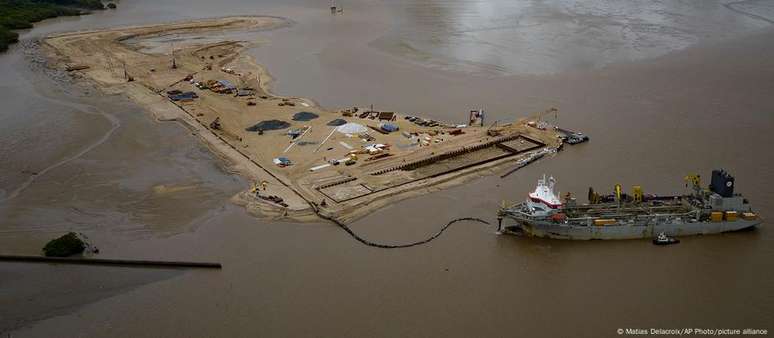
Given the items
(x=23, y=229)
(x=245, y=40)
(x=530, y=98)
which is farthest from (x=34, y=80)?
(x=530, y=98)

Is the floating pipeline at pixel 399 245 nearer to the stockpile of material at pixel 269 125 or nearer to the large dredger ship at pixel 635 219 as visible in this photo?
the large dredger ship at pixel 635 219

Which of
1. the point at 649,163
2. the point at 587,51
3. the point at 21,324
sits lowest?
the point at 21,324

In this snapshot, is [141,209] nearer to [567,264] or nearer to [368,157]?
[368,157]

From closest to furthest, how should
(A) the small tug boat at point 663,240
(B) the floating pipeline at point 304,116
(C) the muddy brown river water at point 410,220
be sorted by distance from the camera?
(C) the muddy brown river water at point 410,220
(A) the small tug boat at point 663,240
(B) the floating pipeline at point 304,116

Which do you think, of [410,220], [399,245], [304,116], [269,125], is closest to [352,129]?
[304,116]

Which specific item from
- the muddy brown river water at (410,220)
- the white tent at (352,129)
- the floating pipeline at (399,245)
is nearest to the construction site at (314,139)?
the white tent at (352,129)
